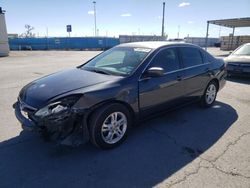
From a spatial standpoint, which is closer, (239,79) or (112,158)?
(112,158)

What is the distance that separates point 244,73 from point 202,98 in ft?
15.3

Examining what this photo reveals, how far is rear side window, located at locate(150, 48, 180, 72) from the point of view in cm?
405

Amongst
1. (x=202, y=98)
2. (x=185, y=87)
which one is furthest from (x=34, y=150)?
(x=202, y=98)

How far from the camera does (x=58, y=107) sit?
2973mm

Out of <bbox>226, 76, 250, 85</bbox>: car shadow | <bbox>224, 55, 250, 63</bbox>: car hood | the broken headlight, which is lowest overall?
<bbox>226, 76, 250, 85</bbox>: car shadow

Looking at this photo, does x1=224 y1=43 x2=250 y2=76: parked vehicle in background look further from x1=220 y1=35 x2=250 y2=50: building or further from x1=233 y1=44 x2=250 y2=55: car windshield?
x1=220 y1=35 x2=250 y2=50: building

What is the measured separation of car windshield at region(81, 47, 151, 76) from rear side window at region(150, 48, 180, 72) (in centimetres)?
22

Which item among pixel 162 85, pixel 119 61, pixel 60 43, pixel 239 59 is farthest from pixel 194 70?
pixel 60 43

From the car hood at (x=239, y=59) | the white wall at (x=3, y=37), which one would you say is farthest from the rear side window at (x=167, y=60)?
the white wall at (x=3, y=37)

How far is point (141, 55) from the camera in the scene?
4039 millimetres

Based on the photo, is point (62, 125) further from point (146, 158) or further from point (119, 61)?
point (119, 61)

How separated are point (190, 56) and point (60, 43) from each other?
40.6 m

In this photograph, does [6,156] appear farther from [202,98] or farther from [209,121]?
[202,98]

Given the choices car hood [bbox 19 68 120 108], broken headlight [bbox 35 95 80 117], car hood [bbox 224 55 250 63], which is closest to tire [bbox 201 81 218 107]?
car hood [bbox 19 68 120 108]
